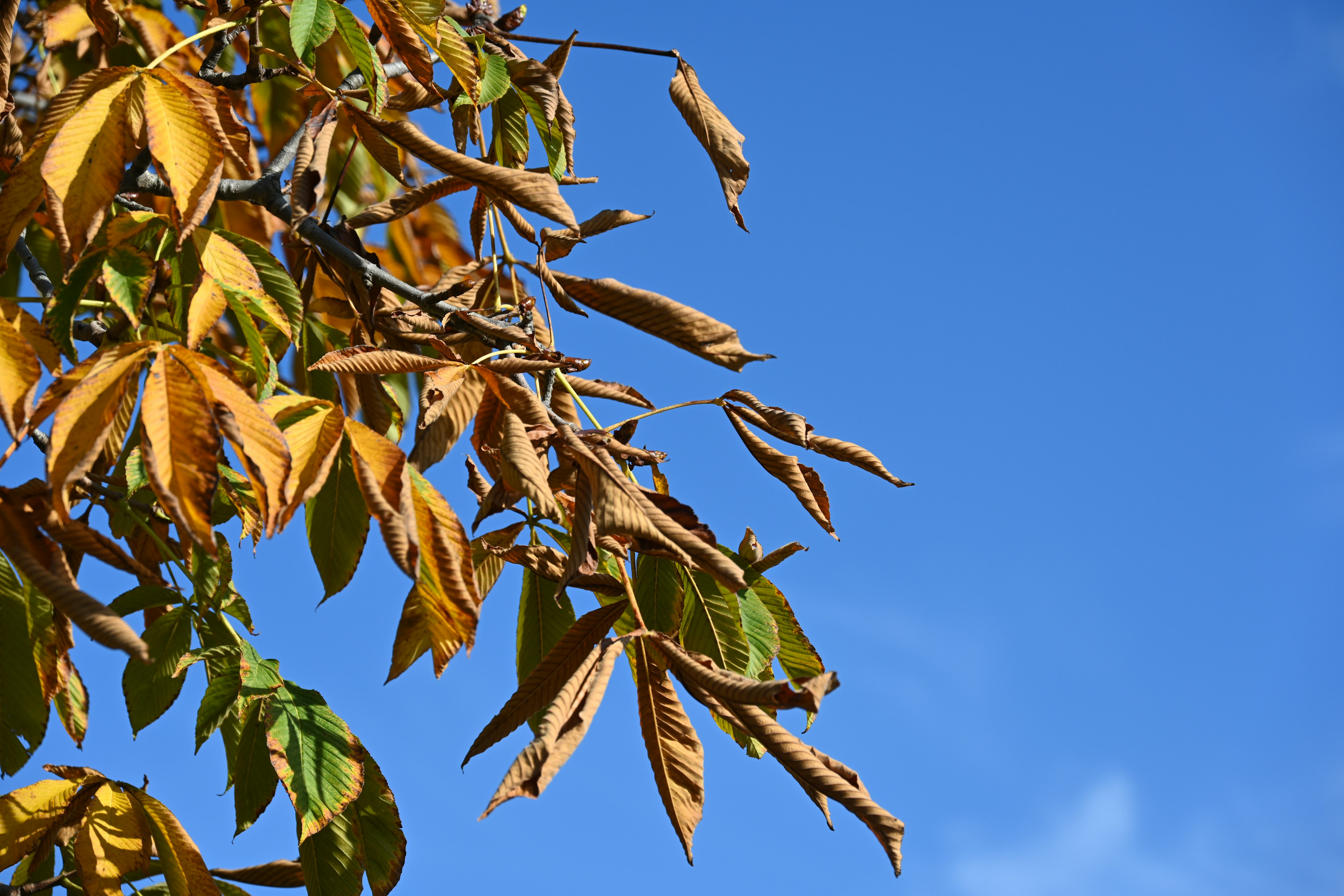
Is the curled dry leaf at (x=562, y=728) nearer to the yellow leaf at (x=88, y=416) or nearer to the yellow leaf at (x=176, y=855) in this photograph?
the yellow leaf at (x=88, y=416)

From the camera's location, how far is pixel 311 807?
100 cm

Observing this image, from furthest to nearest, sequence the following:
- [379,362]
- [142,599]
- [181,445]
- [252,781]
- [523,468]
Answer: [142,599]
[252,781]
[379,362]
[523,468]
[181,445]

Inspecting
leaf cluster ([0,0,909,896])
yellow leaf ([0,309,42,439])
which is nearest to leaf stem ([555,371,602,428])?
leaf cluster ([0,0,909,896])

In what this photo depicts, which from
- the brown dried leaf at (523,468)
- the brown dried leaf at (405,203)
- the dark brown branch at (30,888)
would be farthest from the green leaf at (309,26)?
the dark brown branch at (30,888)

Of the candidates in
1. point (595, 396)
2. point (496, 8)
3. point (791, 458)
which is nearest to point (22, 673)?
point (595, 396)

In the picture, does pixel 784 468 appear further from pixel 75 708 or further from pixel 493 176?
pixel 75 708

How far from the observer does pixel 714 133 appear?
49.4 inches

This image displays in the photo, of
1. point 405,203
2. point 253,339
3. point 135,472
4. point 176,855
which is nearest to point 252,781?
point 176,855

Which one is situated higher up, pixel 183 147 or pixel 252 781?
pixel 183 147

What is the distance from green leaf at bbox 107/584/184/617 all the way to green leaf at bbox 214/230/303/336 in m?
0.38

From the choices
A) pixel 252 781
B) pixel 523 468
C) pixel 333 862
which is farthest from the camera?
pixel 252 781

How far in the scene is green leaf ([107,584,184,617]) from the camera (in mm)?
1331

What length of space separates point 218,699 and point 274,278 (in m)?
0.46

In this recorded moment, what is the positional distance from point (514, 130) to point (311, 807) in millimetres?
863
